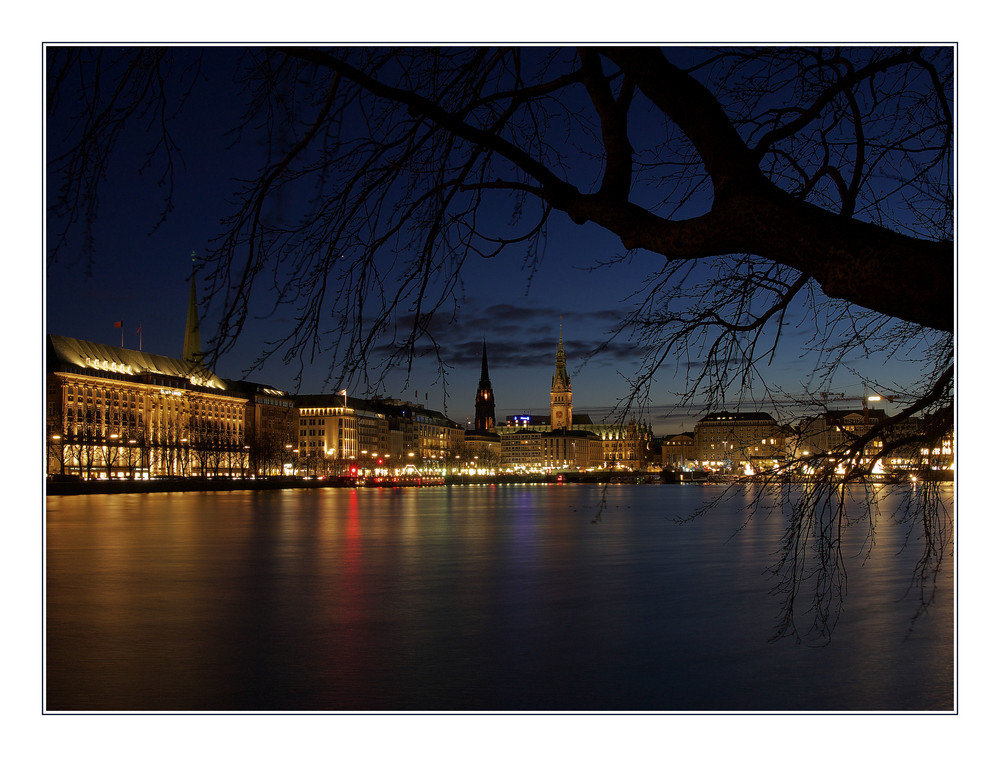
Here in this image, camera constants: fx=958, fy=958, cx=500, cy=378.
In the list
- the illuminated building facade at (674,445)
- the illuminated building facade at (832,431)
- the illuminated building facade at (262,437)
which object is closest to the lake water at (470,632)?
the illuminated building facade at (832,431)

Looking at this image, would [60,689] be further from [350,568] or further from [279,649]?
[350,568]

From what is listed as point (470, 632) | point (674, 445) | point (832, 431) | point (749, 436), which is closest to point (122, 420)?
point (674, 445)

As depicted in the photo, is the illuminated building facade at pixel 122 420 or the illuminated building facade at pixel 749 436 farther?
the illuminated building facade at pixel 122 420

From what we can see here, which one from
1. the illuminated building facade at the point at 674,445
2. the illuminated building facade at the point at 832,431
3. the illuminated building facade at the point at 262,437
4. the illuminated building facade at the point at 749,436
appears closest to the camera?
the illuminated building facade at the point at 832,431

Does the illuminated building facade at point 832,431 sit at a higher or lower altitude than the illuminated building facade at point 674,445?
higher

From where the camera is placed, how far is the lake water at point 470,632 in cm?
1125

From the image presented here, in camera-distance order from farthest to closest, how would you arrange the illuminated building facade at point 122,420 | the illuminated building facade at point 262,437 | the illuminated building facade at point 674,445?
the illuminated building facade at point 262,437 → the illuminated building facade at point 122,420 → the illuminated building facade at point 674,445

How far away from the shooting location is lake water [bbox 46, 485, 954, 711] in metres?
11.2

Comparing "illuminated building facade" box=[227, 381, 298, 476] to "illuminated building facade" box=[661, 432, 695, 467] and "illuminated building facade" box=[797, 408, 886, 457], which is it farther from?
"illuminated building facade" box=[797, 408, 886, 457]

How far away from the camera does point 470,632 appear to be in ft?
50.5

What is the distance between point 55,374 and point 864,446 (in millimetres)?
84294

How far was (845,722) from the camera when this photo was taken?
661 cm

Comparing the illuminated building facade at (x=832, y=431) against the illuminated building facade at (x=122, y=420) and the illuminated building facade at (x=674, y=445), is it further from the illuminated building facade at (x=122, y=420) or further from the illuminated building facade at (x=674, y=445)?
the illuminated building facade at (x=122, y=420)
